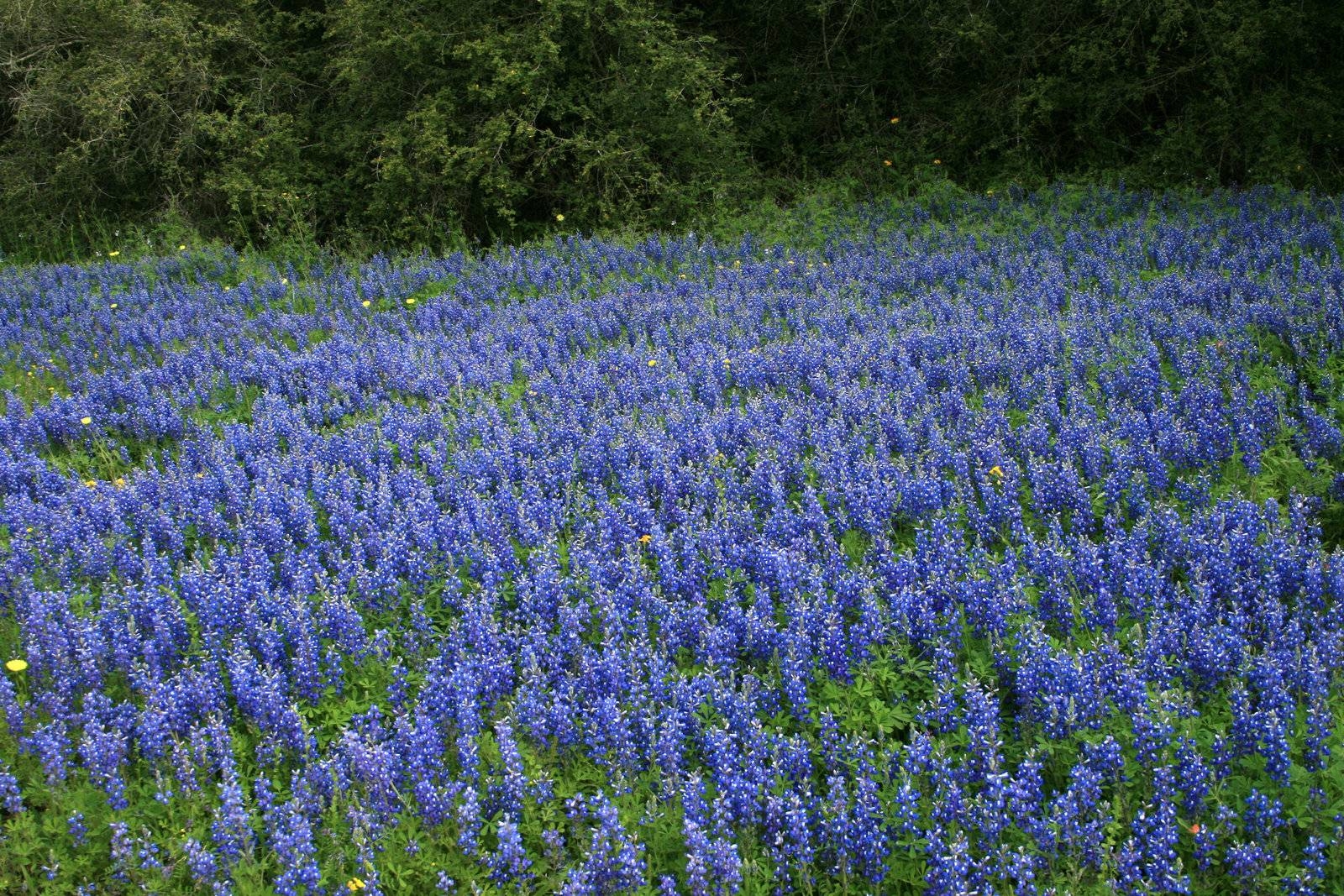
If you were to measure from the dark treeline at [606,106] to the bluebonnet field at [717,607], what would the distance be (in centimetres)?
472

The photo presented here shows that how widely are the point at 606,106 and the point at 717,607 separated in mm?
→ 9232

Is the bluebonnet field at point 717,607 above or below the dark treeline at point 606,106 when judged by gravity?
below

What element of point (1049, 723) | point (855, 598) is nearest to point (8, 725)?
point (855, 598)

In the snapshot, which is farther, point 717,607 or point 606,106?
point 606,106

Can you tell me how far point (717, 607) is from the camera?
4340mm

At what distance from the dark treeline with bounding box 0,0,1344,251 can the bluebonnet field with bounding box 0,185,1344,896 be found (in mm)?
4717

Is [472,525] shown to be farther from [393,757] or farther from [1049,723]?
[1049,723]

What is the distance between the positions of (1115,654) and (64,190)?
1527 centimetres

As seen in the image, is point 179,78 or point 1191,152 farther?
point 179,78

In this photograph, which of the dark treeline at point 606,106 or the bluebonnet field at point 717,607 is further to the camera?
the dark treeline at point 606,106

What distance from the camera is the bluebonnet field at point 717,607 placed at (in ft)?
10.3

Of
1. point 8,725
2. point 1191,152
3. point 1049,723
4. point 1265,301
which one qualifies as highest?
point 1191,152

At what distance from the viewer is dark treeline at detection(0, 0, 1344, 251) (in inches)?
461

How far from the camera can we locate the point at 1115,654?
3475 millimetres
